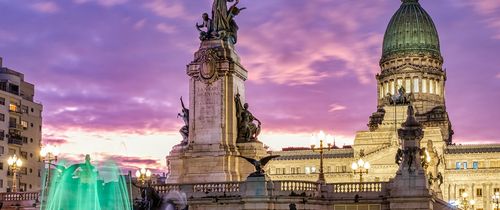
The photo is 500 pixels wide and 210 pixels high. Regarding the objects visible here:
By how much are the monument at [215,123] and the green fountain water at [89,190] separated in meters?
8.80

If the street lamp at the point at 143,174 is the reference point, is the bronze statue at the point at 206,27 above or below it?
above

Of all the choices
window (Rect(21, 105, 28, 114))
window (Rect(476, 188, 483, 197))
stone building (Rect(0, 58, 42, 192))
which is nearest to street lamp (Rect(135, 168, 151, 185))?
stone building (Rect(0, 58, 42, 192))

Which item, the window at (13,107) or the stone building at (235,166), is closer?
the stone building at (235,166)

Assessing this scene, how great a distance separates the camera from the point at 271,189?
51.7m

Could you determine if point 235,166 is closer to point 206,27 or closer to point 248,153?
point 248,153

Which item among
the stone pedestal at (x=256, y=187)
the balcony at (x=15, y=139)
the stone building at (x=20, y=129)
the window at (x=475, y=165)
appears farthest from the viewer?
the window at (x=475, y=165)

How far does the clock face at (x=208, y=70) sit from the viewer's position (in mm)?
63438

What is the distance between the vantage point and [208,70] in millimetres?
63562

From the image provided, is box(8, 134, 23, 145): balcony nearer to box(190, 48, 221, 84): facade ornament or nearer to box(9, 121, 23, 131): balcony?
box(9, 121, 23, 131): balcony

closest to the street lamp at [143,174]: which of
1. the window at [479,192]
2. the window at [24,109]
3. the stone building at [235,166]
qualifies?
the stone building at [235,166]

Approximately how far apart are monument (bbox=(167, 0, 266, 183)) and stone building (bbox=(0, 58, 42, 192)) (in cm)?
6254

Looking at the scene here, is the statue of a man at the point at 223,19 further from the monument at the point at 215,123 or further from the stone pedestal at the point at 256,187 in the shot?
the stone pedestal at the point at 256,187

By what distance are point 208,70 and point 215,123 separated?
387 centimetres

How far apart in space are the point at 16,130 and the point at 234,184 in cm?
8049
